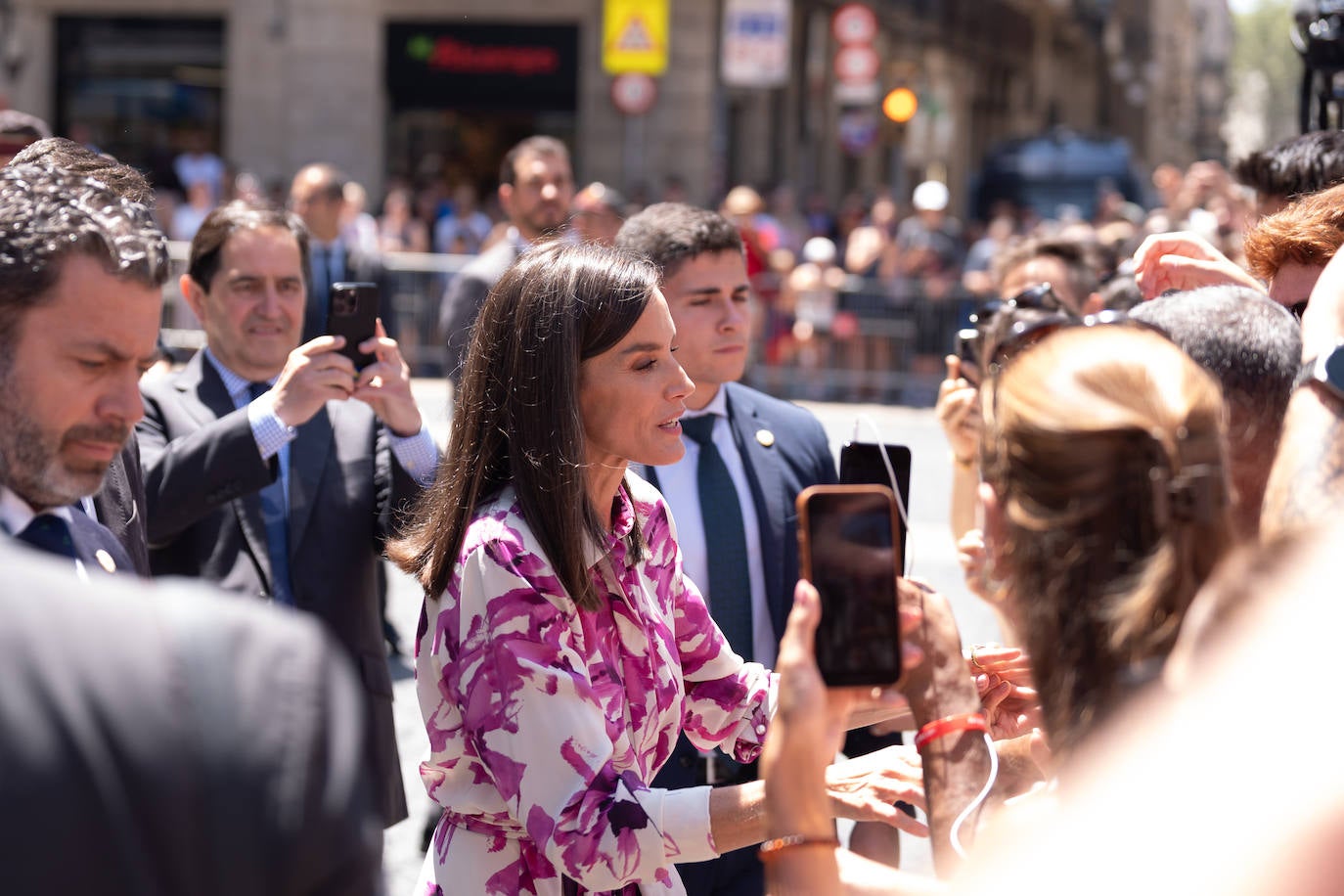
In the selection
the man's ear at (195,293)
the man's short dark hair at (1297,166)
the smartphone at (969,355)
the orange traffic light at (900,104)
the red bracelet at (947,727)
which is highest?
the orange traffic light at (900,104)

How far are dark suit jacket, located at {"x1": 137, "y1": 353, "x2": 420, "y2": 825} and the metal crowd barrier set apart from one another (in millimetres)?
11842

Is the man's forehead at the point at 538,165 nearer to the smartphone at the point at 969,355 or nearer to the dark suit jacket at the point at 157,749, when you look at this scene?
the smartphone at the point at 969,355

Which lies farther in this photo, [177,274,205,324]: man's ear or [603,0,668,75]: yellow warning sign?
[603,0,668,75]: yellow warning sign

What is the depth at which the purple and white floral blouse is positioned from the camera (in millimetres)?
2496

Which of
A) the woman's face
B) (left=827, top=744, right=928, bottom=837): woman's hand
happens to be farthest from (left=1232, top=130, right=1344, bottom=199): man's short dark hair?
(left=827, top=744, right=928, bottom=837): woman's hand

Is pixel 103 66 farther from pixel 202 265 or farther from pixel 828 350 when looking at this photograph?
pixel 202 265

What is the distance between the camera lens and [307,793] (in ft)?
4.37

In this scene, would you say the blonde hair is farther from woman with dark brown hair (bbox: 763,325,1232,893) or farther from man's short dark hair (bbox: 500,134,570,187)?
man's short dark hair (bbox: 500,134,570,187)

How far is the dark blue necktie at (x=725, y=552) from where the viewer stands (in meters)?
4.07

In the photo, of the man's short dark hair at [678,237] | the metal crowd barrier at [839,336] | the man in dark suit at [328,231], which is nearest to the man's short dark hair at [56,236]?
the man's short dark hair at [678,237]

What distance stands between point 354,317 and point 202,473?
52cm

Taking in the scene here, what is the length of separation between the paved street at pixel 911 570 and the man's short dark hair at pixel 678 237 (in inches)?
27.3

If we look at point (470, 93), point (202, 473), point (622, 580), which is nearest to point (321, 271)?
point (202, 473)

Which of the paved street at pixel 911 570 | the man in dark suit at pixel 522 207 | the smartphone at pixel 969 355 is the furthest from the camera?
the man in dark suit at pixel 522 207
